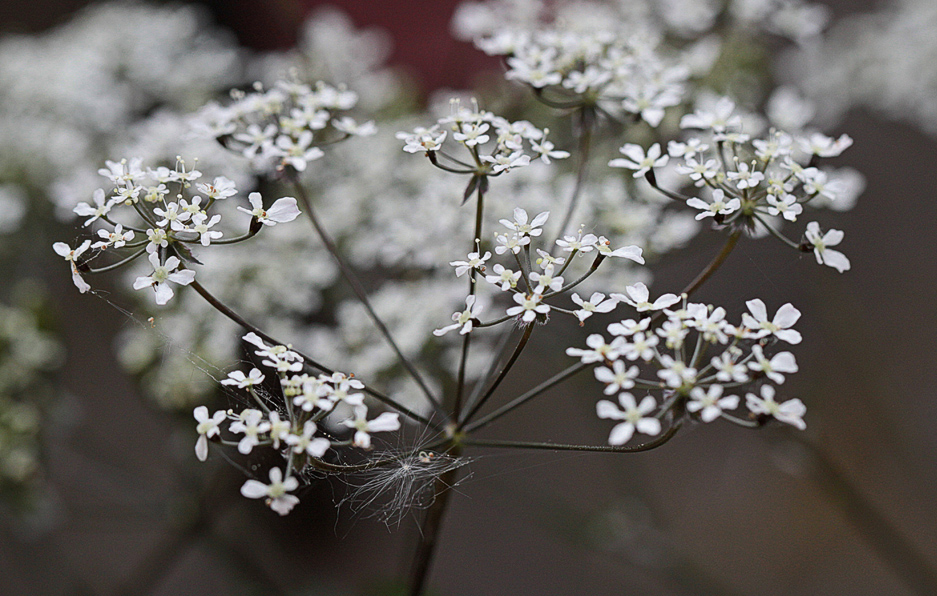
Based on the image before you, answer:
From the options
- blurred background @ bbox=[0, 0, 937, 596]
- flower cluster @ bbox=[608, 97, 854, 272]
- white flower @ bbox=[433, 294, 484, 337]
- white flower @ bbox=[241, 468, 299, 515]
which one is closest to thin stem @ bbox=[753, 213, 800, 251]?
flower cluster @ bbox=[608, 97, 854, 272]

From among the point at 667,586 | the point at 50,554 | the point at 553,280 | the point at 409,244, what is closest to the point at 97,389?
the point at 50,554

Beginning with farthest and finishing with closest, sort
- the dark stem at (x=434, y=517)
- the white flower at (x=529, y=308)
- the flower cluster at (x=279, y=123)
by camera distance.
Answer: the flower cluster at (x=279, y=123) → the dark stem at (x=434, y=517) → the white flower at (x=529, y=308)

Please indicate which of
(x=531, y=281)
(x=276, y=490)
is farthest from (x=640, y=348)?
(x=276, y=490)

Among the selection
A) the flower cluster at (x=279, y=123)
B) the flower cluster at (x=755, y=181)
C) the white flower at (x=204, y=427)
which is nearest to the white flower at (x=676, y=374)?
the flower cluster at (x=755, y=181)

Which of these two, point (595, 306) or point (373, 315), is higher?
point (595, 306)

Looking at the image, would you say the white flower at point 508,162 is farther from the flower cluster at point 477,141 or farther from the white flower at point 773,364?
the white flower at point 773,364

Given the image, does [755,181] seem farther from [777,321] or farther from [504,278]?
[504,278]

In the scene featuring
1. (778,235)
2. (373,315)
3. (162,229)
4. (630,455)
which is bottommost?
(630,455)
